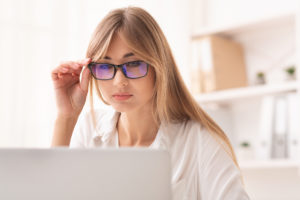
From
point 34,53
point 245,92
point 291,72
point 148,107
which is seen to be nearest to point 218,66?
point 245,92

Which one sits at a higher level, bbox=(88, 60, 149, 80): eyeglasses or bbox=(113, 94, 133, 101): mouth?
bbox=(88, 60, 149, 80): eyeglasses

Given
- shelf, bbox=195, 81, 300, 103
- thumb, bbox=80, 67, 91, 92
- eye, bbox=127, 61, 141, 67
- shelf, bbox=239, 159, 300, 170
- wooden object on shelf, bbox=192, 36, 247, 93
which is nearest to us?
eye, bbox=127, 61, 141, 67

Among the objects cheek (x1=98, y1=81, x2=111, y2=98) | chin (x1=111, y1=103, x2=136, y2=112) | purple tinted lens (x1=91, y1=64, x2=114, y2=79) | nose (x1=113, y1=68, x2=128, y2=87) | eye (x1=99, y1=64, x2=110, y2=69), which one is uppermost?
eye (x1=99, y1=64, x2=110, y2=69)

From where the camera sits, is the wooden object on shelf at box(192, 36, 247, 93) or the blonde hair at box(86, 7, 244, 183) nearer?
the blonde hair at box(86, 7, 244, 183)

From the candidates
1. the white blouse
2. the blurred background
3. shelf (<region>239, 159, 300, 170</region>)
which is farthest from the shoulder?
shelf (<region>239, 159, 300, 170</region>)

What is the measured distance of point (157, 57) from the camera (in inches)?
48.9

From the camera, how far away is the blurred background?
6.91 ft

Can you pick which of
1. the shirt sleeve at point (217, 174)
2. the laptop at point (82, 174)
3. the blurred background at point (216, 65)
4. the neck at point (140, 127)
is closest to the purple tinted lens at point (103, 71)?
the neck at point (140, 127)

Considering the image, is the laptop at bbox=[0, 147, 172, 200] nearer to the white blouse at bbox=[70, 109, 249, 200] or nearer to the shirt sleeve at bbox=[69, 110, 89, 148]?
the white blouse at bbox=[70, 109, 249, 200]

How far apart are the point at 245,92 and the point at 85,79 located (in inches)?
55.6

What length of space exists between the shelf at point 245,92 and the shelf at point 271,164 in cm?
41

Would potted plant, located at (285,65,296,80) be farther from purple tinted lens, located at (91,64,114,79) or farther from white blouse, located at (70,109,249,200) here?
purple tinted lens, located at (91,64,114,79)

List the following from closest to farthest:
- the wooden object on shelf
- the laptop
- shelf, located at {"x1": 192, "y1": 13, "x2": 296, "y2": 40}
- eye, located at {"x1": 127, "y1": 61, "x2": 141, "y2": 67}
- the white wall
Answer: the laptop → eye, located at {"x1": 127, "y1": 61, "x2": 141, "y2": 67} → the white wall → shelf, located at {"x1": 192, "y1": 13, "x2": 296, "y2": 40} → the wooden object on shelf

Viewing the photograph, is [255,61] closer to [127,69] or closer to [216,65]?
[216,65]
